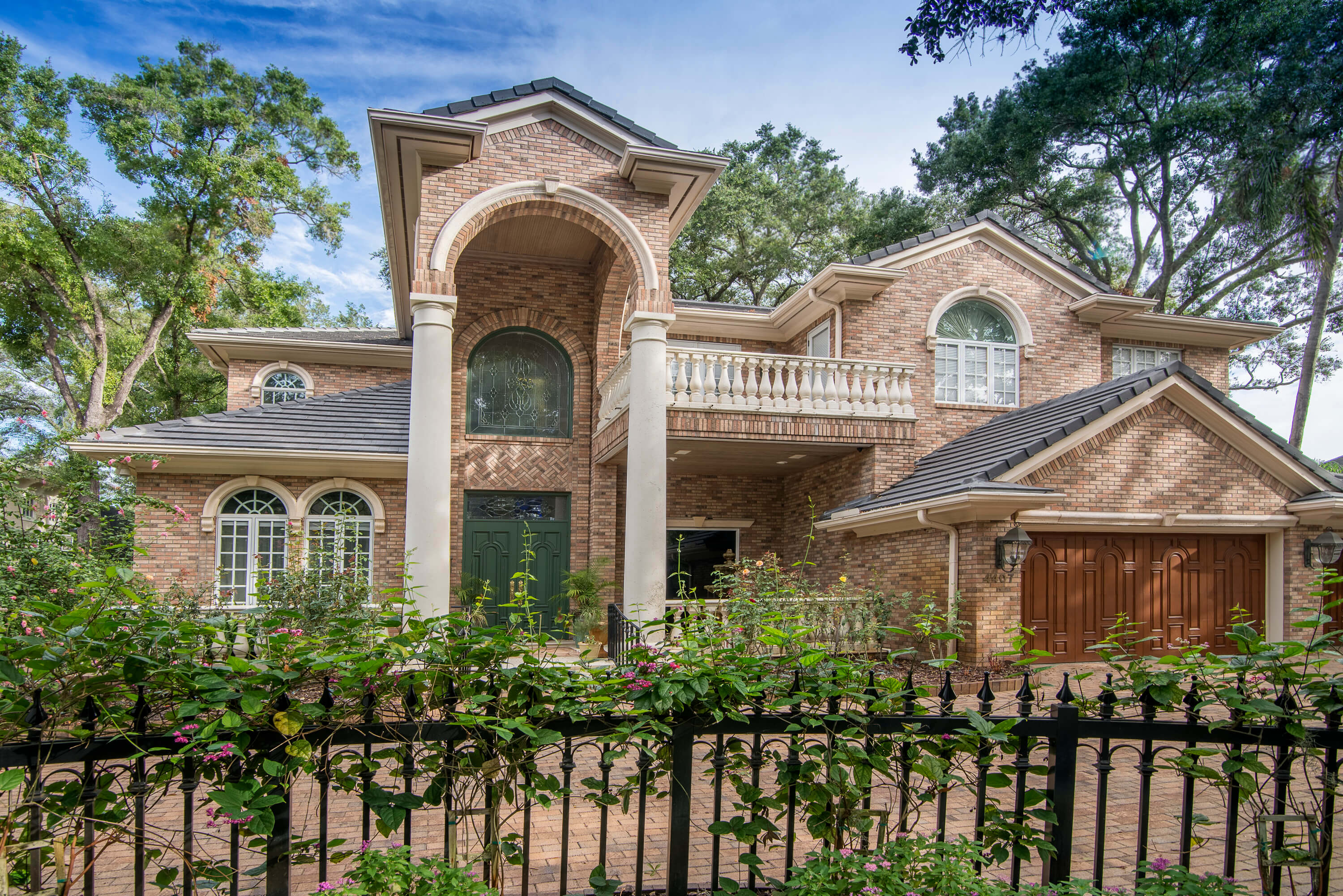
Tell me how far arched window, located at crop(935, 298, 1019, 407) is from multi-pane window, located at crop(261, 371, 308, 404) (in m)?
13.0

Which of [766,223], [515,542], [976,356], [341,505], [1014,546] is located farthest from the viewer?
[766,223]

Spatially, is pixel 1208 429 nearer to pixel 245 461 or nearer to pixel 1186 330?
pixel 1186 330

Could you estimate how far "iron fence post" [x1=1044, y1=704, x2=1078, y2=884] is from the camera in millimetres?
3025

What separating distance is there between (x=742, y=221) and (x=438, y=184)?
19891 mm

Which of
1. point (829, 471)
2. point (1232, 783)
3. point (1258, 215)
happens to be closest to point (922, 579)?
point (829, 471)

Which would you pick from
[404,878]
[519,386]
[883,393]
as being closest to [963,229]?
[883,393]

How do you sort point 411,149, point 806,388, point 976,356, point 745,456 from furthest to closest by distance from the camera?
point 976,356
point 745,456
point 806,388
point 411,149

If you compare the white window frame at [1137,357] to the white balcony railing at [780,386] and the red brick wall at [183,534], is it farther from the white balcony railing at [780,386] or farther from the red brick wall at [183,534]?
the red brick wall at [183,534]

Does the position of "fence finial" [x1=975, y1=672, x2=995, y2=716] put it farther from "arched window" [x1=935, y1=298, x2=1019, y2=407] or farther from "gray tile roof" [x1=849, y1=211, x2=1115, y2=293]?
"arched window" [x1=935, y1=298, x2=1019, y2=407]

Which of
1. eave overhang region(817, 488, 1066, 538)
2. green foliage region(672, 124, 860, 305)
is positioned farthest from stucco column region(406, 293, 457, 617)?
green foliage region(672, 124, 860, 305)

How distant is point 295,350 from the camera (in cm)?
1590

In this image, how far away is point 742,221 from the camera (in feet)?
96.3

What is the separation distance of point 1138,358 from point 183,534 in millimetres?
19167

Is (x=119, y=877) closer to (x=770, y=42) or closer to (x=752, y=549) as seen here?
(x=770, y=42)
